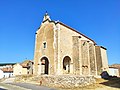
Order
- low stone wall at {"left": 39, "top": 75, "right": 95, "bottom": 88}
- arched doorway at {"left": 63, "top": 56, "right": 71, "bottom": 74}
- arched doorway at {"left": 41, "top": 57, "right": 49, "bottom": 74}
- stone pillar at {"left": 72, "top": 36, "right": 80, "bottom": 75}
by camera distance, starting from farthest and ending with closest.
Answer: arched doorway at {"left": 41, "top": 57, "right": 49, "bottom": 74}
arched doorway at {"left": 63, "top": 56, "right": 71, "bottom": 74}
stone pillar at {"left": 72, "top": 36, "right": 80, "bottom": 75}
low stone wall at {"left": 39, "top": 75, "right": 95, "bottom": 88}

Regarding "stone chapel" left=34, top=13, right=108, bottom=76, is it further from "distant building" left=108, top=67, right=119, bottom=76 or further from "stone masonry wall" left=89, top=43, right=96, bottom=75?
"distant building" left=108, top=67, right=119, bottom=76

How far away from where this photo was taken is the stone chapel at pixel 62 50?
29942 mm

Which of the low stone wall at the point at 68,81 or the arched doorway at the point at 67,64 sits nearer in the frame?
the low stone wall at the point at 68,81

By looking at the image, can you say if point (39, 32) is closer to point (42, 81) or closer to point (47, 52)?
point (47, 52)

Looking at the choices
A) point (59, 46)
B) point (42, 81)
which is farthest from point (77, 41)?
point (42, 81)

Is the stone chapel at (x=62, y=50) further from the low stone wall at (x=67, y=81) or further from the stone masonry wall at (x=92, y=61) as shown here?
the low stone wall at (x=67, y=81)

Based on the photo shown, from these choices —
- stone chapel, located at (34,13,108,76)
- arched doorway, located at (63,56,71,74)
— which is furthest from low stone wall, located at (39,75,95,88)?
arched doorway, located at (63,56,71,74)

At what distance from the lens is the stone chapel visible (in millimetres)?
29942

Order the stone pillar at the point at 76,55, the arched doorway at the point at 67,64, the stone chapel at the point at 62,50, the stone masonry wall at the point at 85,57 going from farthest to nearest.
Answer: the arched doorway at the point at 67,64, the stone masonry wall at the point at 85,57, the stone pillar at the point at 76,55, the stone chapel at the point at 62,50

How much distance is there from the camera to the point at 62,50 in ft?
100

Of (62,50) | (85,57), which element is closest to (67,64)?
(85,57)

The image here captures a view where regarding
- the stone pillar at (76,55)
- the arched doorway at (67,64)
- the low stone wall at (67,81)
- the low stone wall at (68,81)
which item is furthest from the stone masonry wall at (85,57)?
the low stone wall at (68,81)

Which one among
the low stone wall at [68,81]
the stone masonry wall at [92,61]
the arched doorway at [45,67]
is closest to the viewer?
the low stone wall at [68,81]

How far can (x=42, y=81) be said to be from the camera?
24484 mm
